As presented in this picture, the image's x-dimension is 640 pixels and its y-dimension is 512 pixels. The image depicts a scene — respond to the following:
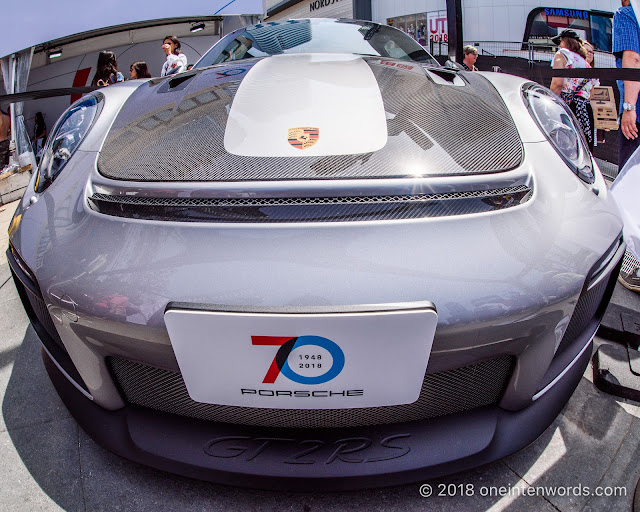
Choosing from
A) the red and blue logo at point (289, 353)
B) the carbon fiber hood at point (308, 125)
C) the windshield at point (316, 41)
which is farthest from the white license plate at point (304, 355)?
the windshield at point (316, 41)

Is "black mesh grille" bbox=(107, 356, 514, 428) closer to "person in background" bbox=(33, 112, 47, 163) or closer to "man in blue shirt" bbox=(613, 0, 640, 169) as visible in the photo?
"man in blue shirt" bbox=(613, 0, 640, 169)

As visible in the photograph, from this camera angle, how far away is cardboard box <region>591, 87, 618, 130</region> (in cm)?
251

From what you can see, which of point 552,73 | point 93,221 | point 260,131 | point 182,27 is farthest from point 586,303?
point 182,27

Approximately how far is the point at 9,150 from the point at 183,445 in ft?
16.5

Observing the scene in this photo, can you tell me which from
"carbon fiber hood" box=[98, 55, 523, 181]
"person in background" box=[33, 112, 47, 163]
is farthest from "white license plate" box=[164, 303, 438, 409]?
"person in background" box=[33, 112, 47, 163]

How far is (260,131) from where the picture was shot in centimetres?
119

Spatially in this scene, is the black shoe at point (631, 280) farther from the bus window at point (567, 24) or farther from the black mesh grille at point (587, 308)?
the bus window at point (567, 24)

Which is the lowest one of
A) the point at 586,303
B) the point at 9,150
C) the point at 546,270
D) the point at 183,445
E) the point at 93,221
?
the point at 9,150

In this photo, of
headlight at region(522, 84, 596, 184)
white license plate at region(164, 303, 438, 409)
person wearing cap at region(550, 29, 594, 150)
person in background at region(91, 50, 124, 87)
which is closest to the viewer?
white license plate at region(164, 303, 438, 409)

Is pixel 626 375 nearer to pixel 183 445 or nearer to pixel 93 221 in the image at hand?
pixel 183 445

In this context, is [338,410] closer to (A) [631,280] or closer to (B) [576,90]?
(A) [631,280]

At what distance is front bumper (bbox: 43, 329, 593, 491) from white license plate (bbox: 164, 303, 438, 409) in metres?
0.11

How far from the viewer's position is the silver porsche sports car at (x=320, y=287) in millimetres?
894

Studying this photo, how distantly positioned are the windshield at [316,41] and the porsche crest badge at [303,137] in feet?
3.25
